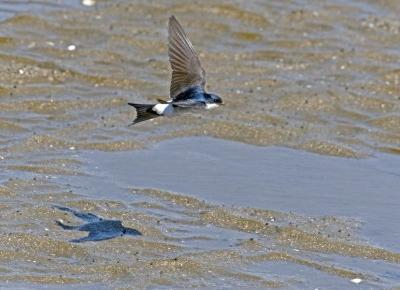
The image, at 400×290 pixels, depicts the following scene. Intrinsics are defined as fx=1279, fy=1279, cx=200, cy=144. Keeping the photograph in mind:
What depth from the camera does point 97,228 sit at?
609cm

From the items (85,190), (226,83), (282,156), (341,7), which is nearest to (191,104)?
(85,190)

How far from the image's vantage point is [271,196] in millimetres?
6699

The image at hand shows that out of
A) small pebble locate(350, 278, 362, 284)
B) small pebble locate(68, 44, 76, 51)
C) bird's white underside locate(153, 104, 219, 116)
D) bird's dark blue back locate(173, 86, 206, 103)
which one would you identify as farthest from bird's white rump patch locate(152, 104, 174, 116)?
small pebble locate(68, 44, 76, 51)

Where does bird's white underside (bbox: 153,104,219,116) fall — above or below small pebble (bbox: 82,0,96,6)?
below

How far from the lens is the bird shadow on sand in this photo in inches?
236

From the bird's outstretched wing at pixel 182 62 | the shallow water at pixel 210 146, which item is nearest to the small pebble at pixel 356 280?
→ the shallow water at pixel 210 146

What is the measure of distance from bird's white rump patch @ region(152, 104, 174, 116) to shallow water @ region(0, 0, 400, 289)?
1.71 feet

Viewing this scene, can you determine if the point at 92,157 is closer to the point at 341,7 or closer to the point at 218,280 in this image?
the point at 218,280

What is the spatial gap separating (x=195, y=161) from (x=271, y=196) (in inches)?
24.7

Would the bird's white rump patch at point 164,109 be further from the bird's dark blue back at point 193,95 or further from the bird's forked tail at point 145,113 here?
the bird's dark blue back at point 193,95

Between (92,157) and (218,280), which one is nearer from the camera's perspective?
(218,280)

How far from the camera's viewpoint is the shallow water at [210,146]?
582 cm

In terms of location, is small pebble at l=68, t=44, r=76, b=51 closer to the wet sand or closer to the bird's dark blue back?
the wet sand

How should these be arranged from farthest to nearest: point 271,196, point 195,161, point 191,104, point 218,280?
point 195,161
point 271,196
point 191,104
point 218,280
